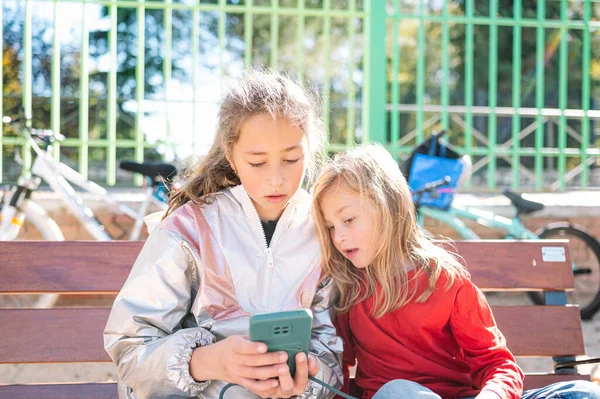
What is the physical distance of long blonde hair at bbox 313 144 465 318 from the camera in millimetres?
2082

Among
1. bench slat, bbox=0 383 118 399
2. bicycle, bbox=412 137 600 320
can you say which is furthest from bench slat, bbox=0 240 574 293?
bicycle, bbox=412 137 600 320

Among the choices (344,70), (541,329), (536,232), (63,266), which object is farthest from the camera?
Result: (344,70)

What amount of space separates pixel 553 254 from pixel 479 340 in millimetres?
604

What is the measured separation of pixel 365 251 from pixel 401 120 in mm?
14526

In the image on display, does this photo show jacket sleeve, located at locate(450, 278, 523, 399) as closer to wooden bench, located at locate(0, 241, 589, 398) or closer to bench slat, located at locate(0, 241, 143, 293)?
wooden bench, located at locate(0, 241, 589, 398)

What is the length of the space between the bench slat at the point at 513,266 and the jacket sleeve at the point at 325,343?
0.53 m

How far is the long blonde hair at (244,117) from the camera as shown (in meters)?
1.98

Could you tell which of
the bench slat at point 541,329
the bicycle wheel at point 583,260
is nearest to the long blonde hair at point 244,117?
the bench slat at point 541,329

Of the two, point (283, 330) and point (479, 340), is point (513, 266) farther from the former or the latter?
point (283, 330)

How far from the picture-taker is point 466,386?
2.12 m

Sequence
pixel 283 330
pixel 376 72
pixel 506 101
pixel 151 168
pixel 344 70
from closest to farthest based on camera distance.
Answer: pixel 283 330
pixel 151 168
pixel 376 72
pixel 344 70
pixel 506 101

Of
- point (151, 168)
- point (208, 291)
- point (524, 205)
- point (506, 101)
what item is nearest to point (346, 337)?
point (208, 291)

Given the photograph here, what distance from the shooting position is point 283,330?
1.61m

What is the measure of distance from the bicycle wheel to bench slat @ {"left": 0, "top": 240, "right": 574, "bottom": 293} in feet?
8.43
